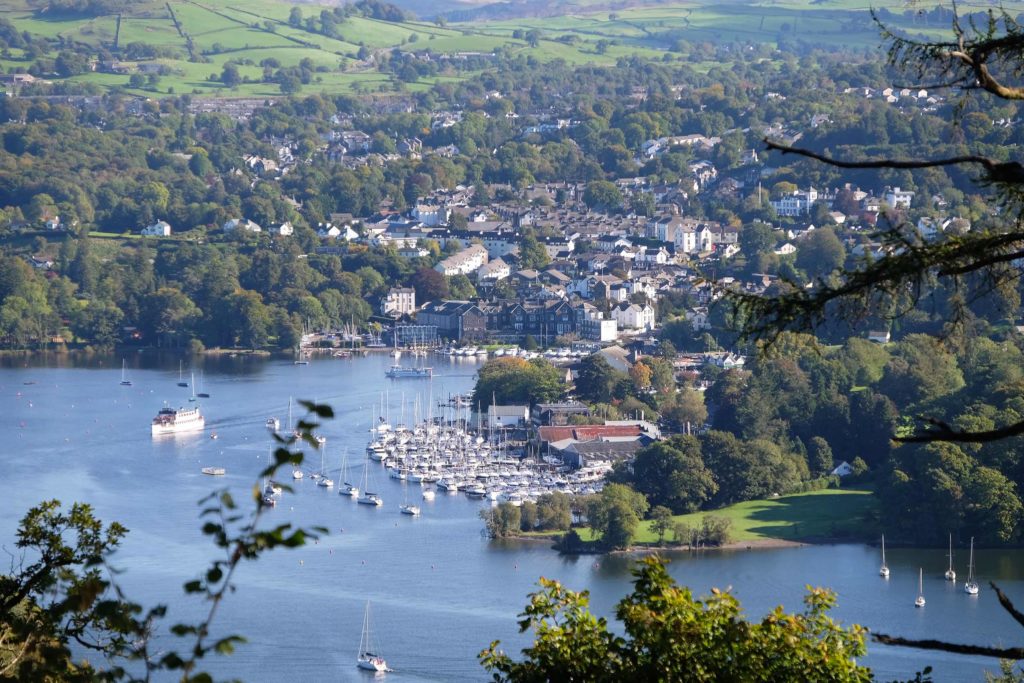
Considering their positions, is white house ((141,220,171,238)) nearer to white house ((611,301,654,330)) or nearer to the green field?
white house ((611,301,654,330))

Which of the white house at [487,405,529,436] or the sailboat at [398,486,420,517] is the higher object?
the white house at [487,405,529,436]

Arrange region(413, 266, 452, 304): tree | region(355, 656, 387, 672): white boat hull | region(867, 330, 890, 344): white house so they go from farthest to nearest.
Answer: region(413, 266, 452, 304): tree
region(867, 330, 890, 344): white house
region(355, 656, 387, 672): white boat hull

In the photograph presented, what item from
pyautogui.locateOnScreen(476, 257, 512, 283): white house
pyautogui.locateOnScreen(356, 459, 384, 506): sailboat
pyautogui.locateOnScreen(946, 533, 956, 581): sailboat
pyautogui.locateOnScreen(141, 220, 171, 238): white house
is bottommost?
pyautogui.locateOnScreen(946, 533, 956, 581): sailboat

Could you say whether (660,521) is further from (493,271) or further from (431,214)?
(431,214)

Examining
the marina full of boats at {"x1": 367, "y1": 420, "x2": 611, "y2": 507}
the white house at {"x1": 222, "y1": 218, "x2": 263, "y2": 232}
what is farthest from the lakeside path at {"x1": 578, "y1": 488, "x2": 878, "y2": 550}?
the white house at {"x1": 222, "y1": 218, "x2": 263, "y2": 232}

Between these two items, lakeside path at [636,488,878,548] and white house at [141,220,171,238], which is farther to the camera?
white house at [141,220,171,238]

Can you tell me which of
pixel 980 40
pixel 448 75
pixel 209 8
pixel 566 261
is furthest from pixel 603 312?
pixel 209 8

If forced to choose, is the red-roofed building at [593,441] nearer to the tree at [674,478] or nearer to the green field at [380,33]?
the tree at [674,478]

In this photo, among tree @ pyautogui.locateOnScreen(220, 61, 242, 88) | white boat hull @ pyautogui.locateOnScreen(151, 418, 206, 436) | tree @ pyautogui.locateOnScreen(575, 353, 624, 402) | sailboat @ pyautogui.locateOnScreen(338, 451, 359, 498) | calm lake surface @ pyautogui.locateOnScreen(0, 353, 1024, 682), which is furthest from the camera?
tree @ pyautogui.locateOnScreen(220, 61, 242, 88)
